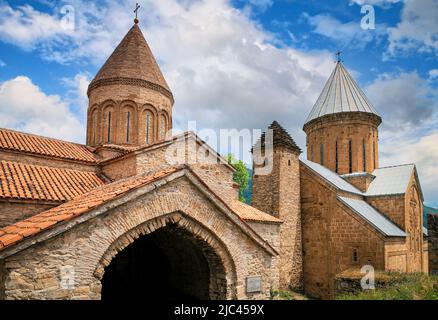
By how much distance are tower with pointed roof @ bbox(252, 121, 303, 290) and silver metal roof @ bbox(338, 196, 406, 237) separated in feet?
8.01

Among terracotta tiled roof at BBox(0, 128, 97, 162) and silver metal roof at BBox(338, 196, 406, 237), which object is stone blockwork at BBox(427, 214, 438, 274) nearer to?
silver metal roof at BBox(338, 196, 406, 237)

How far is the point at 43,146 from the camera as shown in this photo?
36.8 ft

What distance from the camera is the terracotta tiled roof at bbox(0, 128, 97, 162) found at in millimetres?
10420

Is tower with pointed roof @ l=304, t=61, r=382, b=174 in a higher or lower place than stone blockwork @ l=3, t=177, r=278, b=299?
higher

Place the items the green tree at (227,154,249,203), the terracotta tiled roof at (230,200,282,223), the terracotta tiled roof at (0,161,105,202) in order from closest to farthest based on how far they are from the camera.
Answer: the terracotta tiled roof at (0,161,105,202) → the terracotta tiled roof at (230,200,282,223) → the green tree at (227,154,249,203)

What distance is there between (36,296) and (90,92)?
41.5 ft

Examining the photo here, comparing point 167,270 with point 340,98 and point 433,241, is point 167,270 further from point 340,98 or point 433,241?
point 340,98

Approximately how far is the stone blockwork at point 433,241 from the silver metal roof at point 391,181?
4.29 metres

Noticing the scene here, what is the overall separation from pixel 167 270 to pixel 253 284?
3.14m

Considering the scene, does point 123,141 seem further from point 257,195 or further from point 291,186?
point 291,186

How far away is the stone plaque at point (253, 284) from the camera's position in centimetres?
672

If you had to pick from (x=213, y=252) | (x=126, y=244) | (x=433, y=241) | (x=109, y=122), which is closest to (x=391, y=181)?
(x=433, y=241)

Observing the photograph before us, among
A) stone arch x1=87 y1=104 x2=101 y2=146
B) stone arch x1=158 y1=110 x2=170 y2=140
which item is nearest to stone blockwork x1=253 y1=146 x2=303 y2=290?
stone arch x1=158 y1=110 x2=170 y2=140

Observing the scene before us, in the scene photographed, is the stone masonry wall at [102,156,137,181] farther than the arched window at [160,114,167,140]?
No
